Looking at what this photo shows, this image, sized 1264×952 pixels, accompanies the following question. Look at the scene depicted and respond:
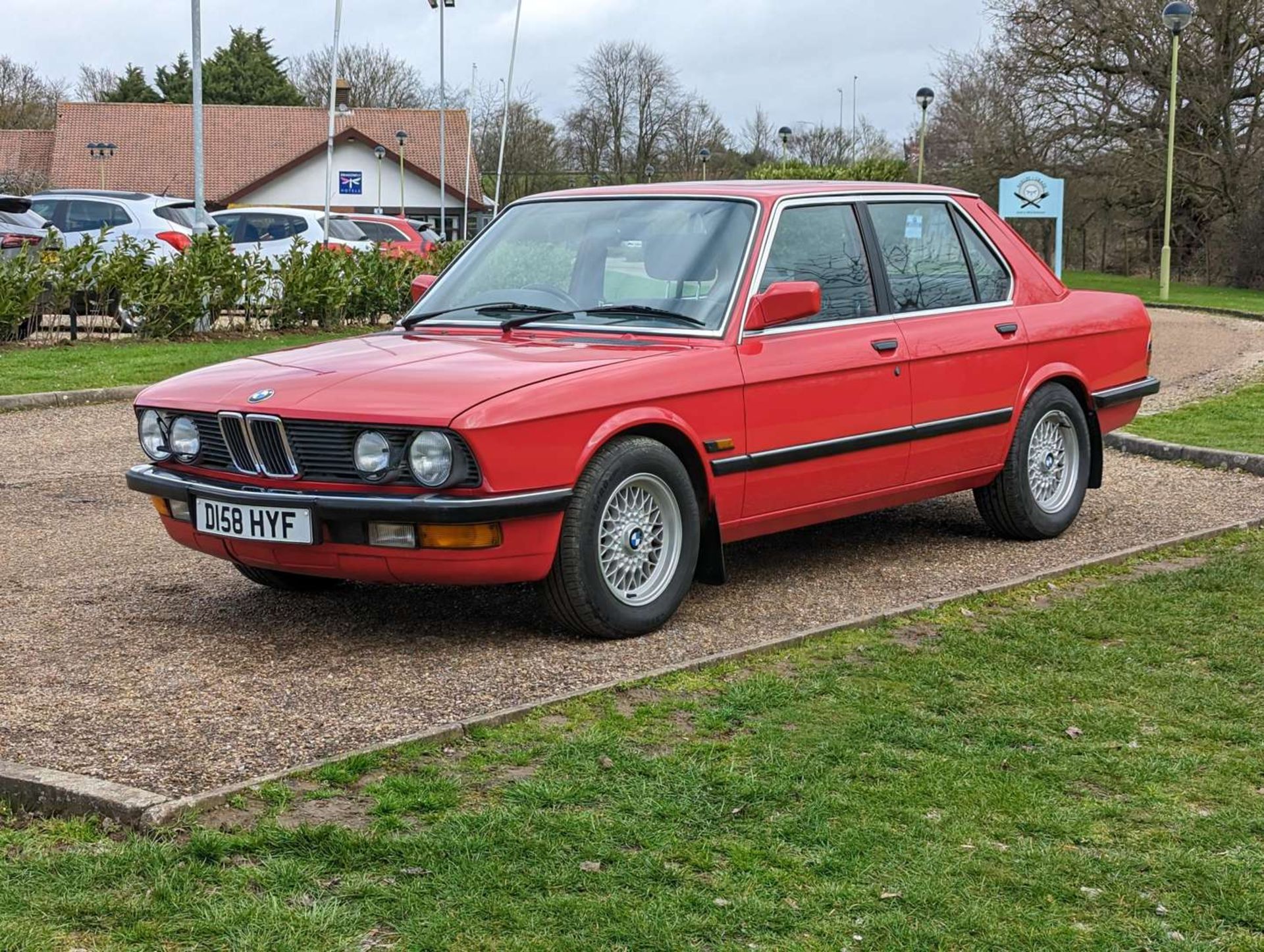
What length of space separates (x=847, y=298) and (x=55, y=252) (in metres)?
12.1

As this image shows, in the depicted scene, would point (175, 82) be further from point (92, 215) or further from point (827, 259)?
point (827, 259)

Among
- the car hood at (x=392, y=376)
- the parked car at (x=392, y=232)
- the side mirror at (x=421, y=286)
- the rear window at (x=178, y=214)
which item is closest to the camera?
the car hood at (x=392, y=376)

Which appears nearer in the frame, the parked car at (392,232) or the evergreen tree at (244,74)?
the parked car at (392,232)

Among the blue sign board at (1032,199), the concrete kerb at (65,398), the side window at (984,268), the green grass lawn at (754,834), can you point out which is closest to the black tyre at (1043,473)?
the side window at (984,268)

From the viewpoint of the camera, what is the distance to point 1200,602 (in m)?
6.71

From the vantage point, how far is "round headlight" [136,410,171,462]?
20.9ft

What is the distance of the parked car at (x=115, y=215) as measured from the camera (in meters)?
22.5

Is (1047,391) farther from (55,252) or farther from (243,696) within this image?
(55,252)

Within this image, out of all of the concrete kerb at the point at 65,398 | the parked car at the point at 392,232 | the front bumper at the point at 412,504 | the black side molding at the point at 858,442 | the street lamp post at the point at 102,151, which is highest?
the street lamp post at the point at 102,151

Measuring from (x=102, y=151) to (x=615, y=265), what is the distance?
67.0 metres

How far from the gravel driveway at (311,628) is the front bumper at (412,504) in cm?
55

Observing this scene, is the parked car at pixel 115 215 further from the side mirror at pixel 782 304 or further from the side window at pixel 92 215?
the side mirror at pixel 782 304

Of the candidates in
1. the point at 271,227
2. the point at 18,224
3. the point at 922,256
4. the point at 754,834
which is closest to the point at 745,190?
the point at 922,256

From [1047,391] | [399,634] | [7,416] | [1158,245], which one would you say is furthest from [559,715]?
[1158,245]
